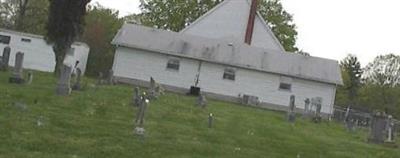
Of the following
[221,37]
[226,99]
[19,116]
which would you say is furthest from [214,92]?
[19,116]

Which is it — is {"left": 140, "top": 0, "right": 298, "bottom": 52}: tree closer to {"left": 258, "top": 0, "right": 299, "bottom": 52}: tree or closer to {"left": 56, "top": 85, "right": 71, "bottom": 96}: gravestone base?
{"left": 258, "top": 0, "right": 299, "bottom": 52}: tree

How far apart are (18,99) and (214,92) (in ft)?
76.5

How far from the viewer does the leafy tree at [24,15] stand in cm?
5888

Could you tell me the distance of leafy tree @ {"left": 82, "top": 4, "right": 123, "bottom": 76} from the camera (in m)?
61.1

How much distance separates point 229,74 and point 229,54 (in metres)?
1.65

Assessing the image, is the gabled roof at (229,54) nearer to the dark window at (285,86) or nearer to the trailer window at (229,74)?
the trailer window at (229,74)

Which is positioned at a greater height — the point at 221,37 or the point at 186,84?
the point at 221,37

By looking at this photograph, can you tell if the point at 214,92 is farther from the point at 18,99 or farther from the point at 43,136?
the point at 43,136

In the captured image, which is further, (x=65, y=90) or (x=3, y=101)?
(x=65, y=90)

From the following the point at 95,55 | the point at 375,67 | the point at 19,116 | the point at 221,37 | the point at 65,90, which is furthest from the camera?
the point at 375,67

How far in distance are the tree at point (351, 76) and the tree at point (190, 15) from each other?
1694 cm

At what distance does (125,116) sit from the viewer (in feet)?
61.6

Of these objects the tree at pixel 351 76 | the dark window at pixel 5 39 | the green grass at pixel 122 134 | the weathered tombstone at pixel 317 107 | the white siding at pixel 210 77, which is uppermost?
the tree at pixel 351 76

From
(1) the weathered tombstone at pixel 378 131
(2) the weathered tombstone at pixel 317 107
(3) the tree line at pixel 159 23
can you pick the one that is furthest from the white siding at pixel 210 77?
(1) the weathered tombstone at pixel 378 131
